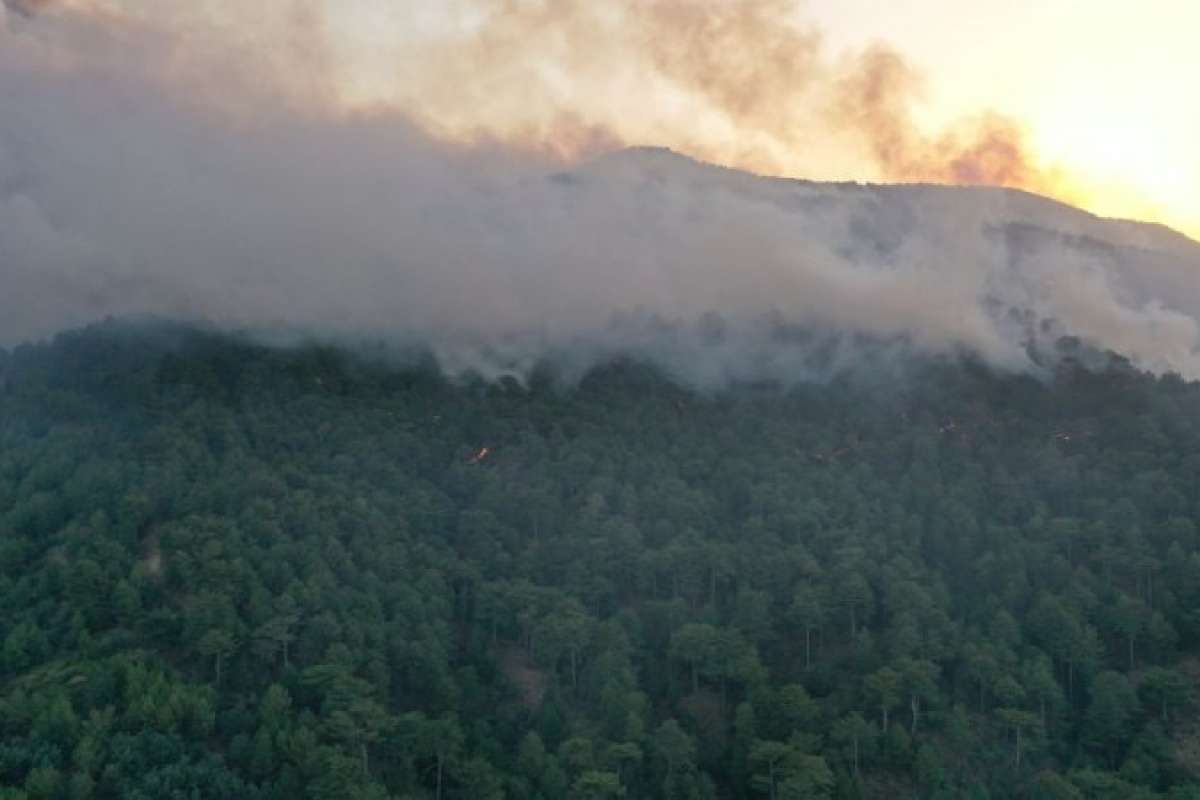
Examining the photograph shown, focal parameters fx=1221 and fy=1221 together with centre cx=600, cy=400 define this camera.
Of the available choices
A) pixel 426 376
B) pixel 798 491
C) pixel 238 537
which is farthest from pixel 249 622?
pixel 426 376

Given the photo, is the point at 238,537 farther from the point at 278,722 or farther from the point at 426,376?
the point at 426,376

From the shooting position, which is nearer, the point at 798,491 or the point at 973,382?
the point at 798,491

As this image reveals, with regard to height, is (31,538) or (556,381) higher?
(556,381)

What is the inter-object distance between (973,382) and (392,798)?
110 m

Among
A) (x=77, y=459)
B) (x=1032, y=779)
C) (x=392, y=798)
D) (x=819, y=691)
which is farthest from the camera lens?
(x=77, y=459)

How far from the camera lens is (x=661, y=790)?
91.4 m

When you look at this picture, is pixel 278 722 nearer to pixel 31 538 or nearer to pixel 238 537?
pixel 238 537

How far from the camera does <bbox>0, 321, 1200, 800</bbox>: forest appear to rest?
8869cm

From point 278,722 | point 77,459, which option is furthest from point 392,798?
point 77,459

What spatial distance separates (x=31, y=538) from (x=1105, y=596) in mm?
95504

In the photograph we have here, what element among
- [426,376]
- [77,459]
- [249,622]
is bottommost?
[249,622]

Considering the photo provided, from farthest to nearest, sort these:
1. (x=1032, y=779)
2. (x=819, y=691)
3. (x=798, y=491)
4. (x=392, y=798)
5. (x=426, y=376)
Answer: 1. (x=426, y=376)
2. (x=798, y=491)
3. (x=819, y=691)
4. (x=1032, y=779)
5. (x=392, y=798)

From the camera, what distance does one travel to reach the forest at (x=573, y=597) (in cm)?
8869

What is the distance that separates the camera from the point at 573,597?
113 meters
